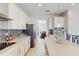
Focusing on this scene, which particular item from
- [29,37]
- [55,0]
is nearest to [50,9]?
[55,0]

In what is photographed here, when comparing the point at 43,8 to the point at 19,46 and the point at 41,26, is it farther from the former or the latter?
the point at 19,46

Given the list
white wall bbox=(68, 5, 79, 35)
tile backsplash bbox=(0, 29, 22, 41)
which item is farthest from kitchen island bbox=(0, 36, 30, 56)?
white wall bbox=(68, 5, 79, 35)

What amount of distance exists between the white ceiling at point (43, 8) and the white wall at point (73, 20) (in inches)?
5.4

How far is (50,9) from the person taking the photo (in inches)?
95.9

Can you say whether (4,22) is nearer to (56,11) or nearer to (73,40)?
(56,11)

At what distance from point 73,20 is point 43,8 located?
26.7 inches

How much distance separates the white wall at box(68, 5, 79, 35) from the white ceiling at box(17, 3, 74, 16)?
0.14 meters

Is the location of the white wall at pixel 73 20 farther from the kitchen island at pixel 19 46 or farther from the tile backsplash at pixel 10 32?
the tile backsplash at pixel 10 32

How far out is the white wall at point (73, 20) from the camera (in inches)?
91.0

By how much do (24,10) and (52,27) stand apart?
724 mm

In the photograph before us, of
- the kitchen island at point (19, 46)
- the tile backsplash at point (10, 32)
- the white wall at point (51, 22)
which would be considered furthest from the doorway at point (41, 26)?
the tile backsplash at point (10, 32)

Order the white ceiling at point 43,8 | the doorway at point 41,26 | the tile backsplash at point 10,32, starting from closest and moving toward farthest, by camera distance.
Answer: the white ceiling at point 43,8 < the tile backsplash at point 10,32 < the doorway at point 41,26

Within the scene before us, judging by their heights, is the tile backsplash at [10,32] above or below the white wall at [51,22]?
below

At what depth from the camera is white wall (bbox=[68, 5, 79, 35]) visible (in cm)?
231
